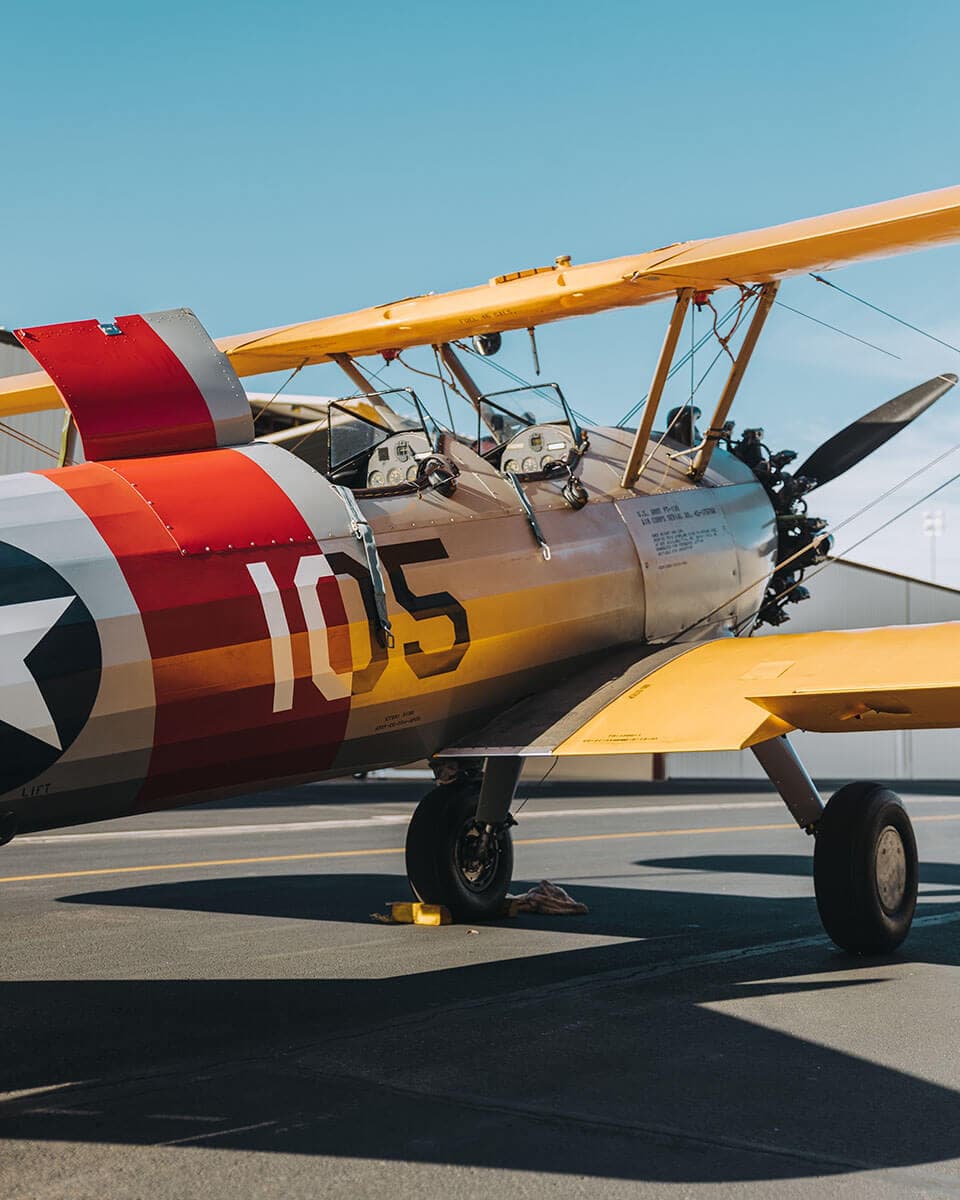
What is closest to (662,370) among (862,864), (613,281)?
(613,281)

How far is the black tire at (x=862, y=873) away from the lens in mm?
7691

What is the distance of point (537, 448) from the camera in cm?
886

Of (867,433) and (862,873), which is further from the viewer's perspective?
(867,433)

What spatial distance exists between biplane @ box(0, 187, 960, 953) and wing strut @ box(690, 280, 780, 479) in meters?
0.02

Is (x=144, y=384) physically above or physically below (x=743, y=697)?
above

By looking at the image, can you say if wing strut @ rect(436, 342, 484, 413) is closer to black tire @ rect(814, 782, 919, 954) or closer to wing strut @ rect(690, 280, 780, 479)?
wing strut @ rect(690, 280, 780, 479)

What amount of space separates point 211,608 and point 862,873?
4.07 m

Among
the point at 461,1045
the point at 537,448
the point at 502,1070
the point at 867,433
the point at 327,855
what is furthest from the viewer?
the point at 327,855

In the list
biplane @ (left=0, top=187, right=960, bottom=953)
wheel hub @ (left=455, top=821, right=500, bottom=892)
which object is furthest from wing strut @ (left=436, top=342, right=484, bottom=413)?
wheel hub @ (left=455, top=821, right=500, bottom=892)

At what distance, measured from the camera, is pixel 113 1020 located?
6.13 metres

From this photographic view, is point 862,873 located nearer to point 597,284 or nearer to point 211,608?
point 597,284

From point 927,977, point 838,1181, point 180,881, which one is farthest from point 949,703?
point 180,881

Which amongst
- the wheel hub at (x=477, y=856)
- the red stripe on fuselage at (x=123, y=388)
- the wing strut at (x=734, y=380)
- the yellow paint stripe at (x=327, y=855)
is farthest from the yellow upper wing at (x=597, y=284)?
the yellow paint stripe at (x=327, y=855)

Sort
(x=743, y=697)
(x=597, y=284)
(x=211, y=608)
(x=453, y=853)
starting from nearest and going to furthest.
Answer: (x=211, y=608) < (x=743, y=697) < (x=597, y=284) < (x=453, y=853)
